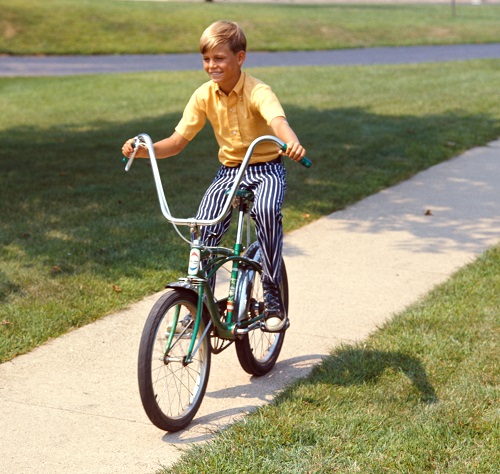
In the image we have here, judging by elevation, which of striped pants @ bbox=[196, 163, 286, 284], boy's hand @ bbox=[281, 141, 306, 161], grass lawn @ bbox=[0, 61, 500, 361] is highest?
boy's hand @ bbox=[281, 141, 306, 161]

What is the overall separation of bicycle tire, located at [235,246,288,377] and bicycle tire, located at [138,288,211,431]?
32 cm

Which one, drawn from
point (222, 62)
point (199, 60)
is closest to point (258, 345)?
point (222, 62)

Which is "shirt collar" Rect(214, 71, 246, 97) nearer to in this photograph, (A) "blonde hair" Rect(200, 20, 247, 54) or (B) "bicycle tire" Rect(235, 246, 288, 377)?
(A) "blonde hair" Rect(200, 20, 247, 54)

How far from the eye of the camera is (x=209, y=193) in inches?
175

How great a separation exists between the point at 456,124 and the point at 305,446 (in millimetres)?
10141

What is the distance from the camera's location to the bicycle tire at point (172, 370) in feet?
12.6

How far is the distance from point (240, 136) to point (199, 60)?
20864 millimetres

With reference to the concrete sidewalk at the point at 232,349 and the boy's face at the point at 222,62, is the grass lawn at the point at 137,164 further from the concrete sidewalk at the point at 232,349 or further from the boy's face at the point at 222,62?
the boy's face at the point at 222,62

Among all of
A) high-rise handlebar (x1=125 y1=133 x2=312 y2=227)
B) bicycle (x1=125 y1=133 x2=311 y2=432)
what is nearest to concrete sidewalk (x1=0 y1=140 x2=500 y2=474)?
bicycle (x1=125 y1=133 x2=311 y2=432)

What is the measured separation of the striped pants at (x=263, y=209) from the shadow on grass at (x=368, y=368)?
0.60 meters

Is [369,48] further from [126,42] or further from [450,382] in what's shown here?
[450,382]

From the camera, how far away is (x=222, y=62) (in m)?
4.23

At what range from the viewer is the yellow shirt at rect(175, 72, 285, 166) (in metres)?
4.38

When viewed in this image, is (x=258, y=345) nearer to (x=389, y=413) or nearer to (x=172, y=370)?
(x=172, y=370)
